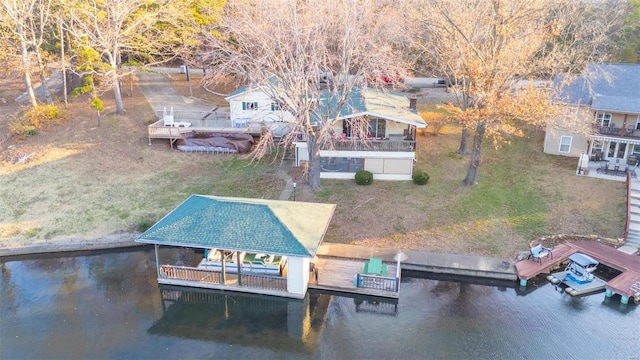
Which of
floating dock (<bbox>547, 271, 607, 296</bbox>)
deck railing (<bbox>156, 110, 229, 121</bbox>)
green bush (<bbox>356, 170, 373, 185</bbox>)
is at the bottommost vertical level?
floating dock (<bbox>547, 271, 607, 296</bbox>)

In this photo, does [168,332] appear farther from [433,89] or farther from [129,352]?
[433,89]

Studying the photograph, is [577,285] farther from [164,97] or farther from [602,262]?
[164,97]

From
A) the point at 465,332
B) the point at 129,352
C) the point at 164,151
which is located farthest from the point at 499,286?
the point at 164,151

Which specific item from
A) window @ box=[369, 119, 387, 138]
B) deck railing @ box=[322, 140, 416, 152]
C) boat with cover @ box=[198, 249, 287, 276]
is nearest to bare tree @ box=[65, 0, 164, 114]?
deck railing @ box=[322, 140, 416, 152]

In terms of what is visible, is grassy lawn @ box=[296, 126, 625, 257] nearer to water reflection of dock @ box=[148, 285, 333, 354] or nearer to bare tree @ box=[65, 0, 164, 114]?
water reflection of dock @ box=[148, 285, 333, 354]

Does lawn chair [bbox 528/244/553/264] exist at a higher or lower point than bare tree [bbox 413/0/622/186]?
lower

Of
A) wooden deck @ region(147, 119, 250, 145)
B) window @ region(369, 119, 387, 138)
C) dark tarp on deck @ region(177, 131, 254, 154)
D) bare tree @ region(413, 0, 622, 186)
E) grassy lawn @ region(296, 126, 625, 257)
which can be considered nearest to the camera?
grassy lawn @ region(296, 126, 625, 257)

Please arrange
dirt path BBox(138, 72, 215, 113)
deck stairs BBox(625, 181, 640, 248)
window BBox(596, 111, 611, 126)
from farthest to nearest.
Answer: dirt path BBox(138, 72, 215, 113) < window BBox(596, 111, 611, 126) < deck stairs BBox(625, 181, 640, 248)

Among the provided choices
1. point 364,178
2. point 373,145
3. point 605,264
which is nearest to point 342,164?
point 364,178
